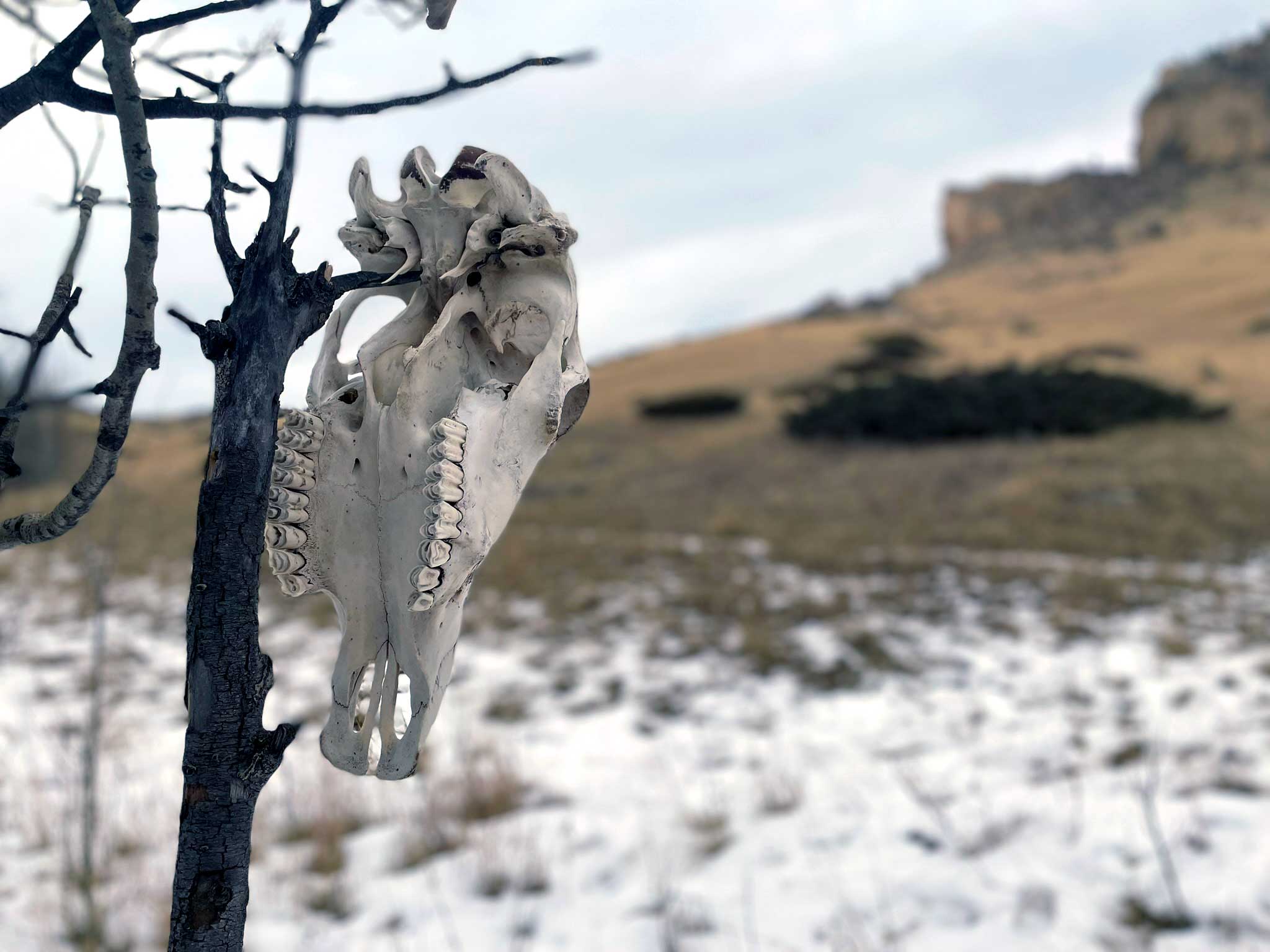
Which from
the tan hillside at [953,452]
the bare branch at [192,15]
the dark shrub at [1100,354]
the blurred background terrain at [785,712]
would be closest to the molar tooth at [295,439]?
the bare branch at [192,15]

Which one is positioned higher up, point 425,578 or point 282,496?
point 282,496

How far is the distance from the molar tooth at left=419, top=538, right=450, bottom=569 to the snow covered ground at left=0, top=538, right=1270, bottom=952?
2.22m

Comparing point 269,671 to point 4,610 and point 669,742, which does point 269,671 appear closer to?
point 669,742

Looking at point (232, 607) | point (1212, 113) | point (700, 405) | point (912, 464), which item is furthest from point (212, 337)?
point (1212, 113)

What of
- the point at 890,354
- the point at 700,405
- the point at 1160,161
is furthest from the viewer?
the point at 1160,161

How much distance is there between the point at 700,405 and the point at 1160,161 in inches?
1535

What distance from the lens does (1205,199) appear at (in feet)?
123

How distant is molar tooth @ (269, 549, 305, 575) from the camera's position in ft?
4.00

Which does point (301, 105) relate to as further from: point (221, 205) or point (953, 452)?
point (953, 452)

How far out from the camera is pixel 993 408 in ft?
49.1

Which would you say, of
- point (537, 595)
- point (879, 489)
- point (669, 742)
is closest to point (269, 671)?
point (669, 742)

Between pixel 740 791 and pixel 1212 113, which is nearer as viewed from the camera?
pixel 740 791

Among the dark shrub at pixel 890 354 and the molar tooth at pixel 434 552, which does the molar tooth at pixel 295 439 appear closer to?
the molar tooth at pixel 434 552

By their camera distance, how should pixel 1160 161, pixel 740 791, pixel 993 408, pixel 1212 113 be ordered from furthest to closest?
pixel 1160 161 < pixel 1212 113 < pixel 993 408 < pixel 740 791
